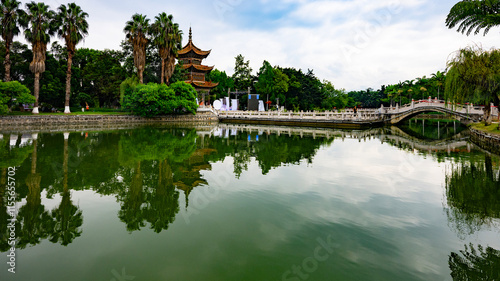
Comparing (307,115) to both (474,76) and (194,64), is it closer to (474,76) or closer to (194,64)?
(474,76)

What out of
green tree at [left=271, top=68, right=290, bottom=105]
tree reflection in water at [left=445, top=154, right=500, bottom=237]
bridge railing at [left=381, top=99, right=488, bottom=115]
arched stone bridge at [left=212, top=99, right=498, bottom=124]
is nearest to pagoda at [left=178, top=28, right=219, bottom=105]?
arched stone bridge at [left=212, top=99, right=498, bottom=124]

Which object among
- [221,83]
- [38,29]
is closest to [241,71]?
[221,83]

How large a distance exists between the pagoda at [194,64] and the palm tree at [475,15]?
1289 inches

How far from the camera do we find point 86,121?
30.3 meters

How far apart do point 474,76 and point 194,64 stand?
1375 inches

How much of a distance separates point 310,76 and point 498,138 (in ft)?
146

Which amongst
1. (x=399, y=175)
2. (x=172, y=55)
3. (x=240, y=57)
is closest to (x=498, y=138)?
(x=399, y=175)

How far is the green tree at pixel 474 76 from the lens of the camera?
675 inches

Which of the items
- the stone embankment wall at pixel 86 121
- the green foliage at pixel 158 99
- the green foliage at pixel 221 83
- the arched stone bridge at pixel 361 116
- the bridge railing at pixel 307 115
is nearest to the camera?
the stone embankment wall at pixel 86 121

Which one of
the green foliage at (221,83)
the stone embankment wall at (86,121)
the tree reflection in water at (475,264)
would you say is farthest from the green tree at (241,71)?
the tree reflection in water at (475,264)

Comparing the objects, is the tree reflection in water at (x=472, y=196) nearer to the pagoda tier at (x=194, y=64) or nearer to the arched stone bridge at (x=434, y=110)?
the arched stone bridge at (x=434, y=110)

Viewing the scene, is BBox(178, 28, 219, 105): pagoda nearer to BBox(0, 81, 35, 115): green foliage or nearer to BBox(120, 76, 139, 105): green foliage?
BBox(120, 76, 139, 105): green foliage

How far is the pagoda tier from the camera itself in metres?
42.7

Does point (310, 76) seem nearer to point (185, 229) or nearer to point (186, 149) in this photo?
point (186, 149)
